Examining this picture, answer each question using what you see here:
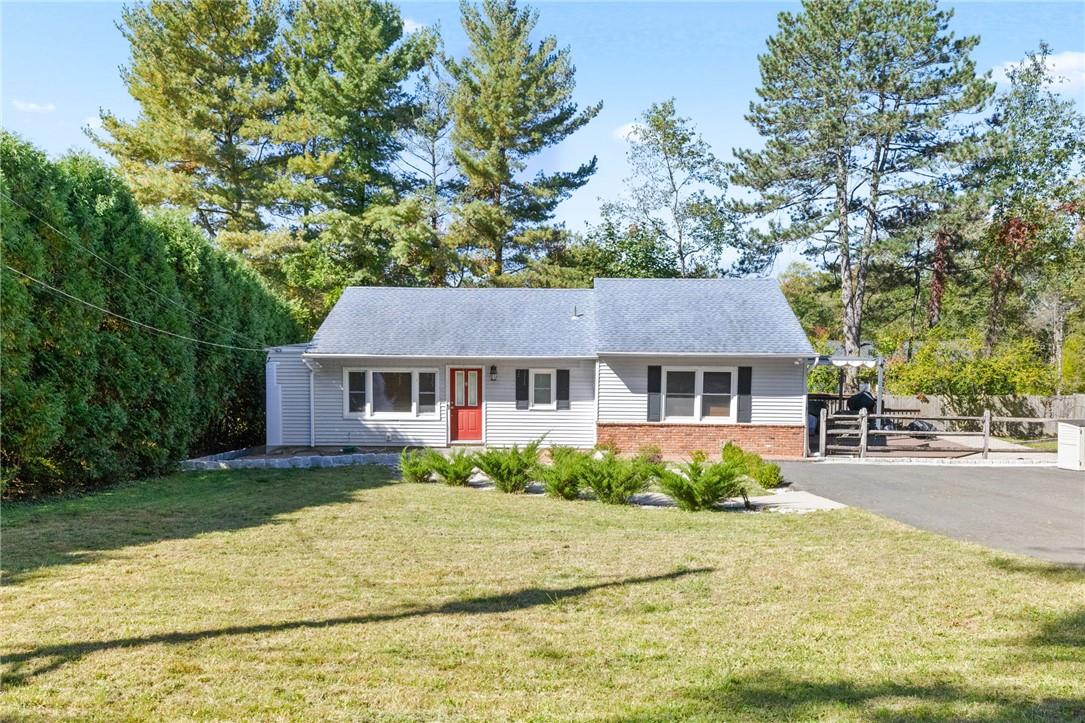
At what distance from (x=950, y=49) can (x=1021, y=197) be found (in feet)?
21.0

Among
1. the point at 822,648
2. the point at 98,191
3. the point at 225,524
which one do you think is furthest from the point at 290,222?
the point at 822,648

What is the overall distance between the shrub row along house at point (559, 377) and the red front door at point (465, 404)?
1.1 inches

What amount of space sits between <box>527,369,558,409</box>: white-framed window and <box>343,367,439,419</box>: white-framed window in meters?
2.52

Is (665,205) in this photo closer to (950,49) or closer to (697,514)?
(950,49)

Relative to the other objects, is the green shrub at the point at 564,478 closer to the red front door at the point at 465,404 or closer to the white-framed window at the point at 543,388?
the white-framed window at the point at 543,388

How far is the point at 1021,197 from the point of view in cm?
2748

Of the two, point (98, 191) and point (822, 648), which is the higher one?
point (98, 191)

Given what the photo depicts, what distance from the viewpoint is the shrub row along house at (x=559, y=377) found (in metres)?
17.2

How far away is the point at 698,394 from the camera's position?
1744 centimetres

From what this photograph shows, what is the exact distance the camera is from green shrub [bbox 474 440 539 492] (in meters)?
12.1

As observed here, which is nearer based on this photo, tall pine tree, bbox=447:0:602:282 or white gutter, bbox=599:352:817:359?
white gutter, bbox=599:352:817:359

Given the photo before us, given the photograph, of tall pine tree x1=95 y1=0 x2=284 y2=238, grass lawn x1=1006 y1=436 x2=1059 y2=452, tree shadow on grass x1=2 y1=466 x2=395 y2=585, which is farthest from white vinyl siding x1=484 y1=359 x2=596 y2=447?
tall pine tree x1=95 y1=0 x2=284 y2=238

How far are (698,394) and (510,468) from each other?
277 inches

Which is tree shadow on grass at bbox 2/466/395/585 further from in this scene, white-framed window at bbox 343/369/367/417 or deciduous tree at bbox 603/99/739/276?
deciduous tree at bbox 603/99/739/276
